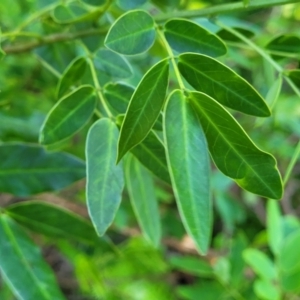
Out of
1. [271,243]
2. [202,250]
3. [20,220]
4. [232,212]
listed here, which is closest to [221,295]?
[271,243]

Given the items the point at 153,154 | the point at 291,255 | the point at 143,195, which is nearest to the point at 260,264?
the point at 291,255

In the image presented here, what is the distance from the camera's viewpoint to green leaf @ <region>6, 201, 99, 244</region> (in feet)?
1.74

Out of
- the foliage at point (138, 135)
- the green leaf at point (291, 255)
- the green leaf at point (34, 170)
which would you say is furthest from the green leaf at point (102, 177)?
the green leaf at point (291, 255)

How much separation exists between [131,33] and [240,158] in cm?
13

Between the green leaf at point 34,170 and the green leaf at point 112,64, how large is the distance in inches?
4.4

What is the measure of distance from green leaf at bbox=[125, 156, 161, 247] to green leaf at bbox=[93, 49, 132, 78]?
3.3 inches

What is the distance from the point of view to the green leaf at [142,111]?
1.12 ft

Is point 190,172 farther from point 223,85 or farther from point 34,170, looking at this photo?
point 34,170

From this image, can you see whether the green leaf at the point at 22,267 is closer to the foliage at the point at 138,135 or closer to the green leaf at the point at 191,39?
the foliage at the point at 138,135

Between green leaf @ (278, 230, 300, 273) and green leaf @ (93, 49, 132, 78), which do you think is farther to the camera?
green leaf @ (278, 230, 300, 273)

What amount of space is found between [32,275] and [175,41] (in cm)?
26

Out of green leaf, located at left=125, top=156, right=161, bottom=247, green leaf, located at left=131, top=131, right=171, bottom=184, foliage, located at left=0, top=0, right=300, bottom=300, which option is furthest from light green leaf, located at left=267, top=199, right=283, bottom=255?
green leaf, located at left=131, top=131, right=171, bottom=184

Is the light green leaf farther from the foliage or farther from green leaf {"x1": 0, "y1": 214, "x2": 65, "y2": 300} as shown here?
green leaf {"x1": 0, "y1": 214, "x2": 65, "y2": 300}

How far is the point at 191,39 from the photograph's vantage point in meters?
0.42
